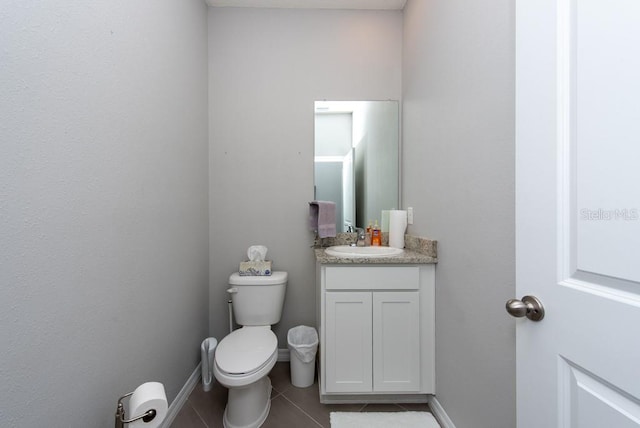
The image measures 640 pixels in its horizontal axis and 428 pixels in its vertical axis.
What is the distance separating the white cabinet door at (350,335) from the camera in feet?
5.17

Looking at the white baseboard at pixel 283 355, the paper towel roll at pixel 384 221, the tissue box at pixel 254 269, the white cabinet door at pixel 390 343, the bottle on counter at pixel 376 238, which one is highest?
the paper towel roll at pixel 384 221

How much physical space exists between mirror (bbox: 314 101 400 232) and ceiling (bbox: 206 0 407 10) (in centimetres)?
68

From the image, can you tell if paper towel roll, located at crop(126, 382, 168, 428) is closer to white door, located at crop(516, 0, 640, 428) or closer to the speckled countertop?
A: the speckled countertop

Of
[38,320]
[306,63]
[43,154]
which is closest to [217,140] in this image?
[306,63]

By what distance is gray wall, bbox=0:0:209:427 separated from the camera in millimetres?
696

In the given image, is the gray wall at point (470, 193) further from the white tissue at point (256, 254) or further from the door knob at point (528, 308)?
the white tissue at point (256, 254)

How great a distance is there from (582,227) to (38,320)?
1332mm

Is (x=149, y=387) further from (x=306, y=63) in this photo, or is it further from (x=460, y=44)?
(x=306, y=63)

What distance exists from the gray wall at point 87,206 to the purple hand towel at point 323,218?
872 mm

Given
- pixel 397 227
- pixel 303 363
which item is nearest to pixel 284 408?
pixel 303 363

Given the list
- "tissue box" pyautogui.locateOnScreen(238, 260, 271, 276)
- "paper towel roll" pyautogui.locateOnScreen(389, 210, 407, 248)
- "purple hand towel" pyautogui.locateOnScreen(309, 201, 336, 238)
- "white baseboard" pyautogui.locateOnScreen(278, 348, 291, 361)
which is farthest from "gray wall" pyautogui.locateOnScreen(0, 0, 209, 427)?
"paper towel roll" pyautogui.locateOnScreen(389, 210, 407, 248)

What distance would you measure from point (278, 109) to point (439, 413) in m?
2.18

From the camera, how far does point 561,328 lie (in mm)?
607

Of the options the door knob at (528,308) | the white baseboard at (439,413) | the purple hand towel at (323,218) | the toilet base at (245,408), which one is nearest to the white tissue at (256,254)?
the purple hand towel at (323,218)
